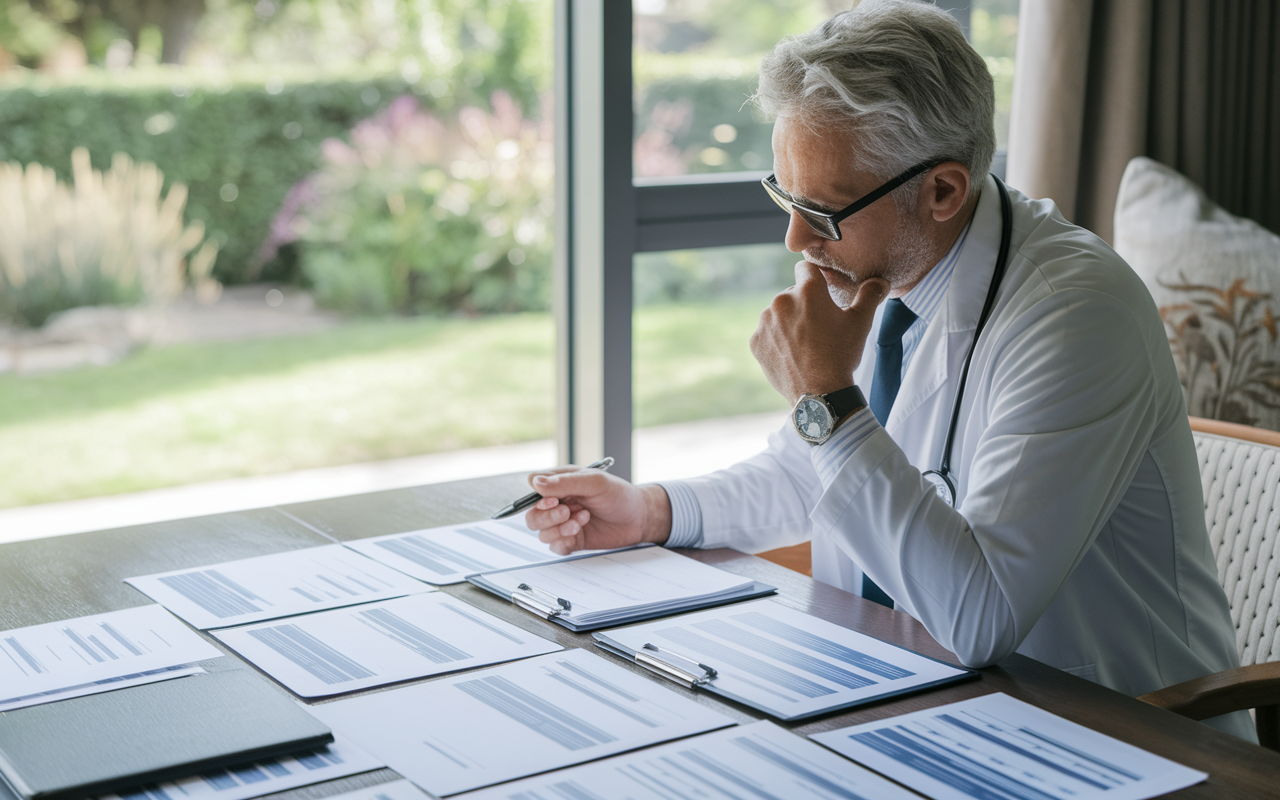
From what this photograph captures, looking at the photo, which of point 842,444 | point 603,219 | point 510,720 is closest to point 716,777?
point 510,720

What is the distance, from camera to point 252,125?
5.71 metres

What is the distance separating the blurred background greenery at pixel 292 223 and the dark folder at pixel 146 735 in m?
3.39

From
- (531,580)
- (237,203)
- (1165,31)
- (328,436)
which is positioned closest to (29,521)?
(328,436)

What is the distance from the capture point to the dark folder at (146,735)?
2.90 feet

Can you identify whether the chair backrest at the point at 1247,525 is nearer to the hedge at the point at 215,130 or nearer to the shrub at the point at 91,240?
the shrub at the point at 91,240

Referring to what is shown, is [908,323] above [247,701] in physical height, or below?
above

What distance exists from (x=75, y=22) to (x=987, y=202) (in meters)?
4.76

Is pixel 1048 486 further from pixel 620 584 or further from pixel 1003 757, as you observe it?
pixel 620 584

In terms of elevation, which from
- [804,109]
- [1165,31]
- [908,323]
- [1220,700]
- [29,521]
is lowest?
[29,521]

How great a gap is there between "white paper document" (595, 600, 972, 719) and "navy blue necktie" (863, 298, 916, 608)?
12.9 inches

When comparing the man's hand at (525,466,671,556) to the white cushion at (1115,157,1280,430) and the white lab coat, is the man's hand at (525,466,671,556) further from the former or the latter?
the white cushion at (1115,157,1280,430)

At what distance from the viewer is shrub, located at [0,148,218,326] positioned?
491cm

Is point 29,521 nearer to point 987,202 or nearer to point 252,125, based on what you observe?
point 252,125

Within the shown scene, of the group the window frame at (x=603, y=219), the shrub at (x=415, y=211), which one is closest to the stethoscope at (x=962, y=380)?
the window frame at (x=603, y=219)
